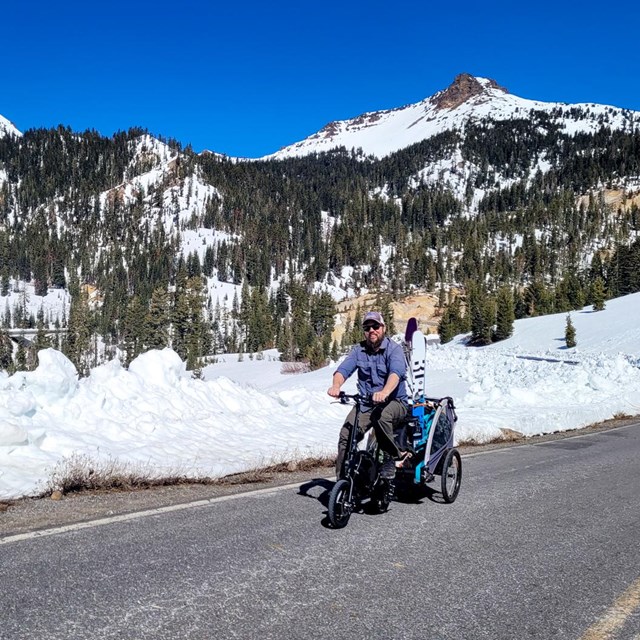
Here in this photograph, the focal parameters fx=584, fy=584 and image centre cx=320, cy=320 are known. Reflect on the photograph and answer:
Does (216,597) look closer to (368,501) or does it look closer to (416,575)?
(416,575)

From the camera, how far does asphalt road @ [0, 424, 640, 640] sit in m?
3.48

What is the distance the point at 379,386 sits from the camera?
634 centimetres

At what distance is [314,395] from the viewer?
1472 centimetres

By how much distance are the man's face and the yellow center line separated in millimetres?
3143

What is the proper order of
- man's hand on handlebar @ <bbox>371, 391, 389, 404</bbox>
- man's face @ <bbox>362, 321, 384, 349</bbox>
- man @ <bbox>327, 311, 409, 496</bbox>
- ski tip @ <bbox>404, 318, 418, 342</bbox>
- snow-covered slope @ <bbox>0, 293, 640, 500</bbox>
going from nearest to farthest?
man's hand on handlebar @ <bbox>371, 391, 389, 404</bbox> → man @ <bbox>327, 311, 409, 496</bbox> → man's face @ <bbox>362, 321, 384, 349</bbox> → snow-covered slope @ <bbox>0, 293, 640, 500</bbox> → ski tip @ <bbox>404, 318, 418, 342</bbox>

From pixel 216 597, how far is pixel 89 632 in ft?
2.68

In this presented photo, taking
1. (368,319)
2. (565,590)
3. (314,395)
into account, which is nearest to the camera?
(565,590)

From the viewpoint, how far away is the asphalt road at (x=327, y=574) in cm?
348

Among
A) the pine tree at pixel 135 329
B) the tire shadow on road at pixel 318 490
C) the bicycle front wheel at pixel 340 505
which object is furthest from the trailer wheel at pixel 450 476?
the pine tree at pixel 135 329

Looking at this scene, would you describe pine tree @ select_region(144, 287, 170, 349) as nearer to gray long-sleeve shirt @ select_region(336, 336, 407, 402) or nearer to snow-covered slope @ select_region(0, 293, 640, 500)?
snow-covered slope @ select_region(0, 293, 640, 500)

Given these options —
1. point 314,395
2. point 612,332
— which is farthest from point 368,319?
point 612,332

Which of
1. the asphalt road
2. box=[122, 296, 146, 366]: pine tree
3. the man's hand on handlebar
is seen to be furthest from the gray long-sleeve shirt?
box=[122, 296, 146, 366]: pine tree

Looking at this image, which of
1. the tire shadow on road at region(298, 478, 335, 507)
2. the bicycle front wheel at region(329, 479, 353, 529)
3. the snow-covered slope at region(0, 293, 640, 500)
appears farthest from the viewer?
the snow-covered slope at region(0, 293, 640, 500)

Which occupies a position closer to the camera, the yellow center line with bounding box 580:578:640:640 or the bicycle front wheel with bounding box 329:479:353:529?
the yellow center line with bounding box 580:578:640:640
